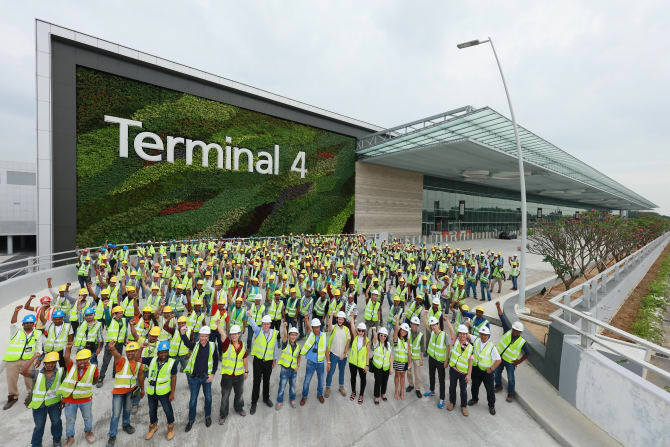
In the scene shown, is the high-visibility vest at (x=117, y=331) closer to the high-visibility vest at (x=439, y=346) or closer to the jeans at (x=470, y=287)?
the high-visibility vest at (x=439, y=346)

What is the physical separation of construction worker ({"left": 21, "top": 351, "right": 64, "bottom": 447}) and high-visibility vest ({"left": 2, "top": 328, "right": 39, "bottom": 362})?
1796 mm

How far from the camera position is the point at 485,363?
5.39 meters

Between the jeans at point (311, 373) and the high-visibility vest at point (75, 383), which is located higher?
the high-visibility vest at point (75, 383)

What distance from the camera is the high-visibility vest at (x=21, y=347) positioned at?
5387 millimetres

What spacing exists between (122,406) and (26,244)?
143 feet

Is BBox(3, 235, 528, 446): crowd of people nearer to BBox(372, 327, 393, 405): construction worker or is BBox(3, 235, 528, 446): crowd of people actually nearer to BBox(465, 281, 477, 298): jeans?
BBox(372, 327, 393, 405): construction worker

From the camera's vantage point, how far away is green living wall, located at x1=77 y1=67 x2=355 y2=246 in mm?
18656

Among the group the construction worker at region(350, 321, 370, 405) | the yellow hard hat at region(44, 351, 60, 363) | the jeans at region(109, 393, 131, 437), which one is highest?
the yellow hard hat at region(44, 351, 60, 363)

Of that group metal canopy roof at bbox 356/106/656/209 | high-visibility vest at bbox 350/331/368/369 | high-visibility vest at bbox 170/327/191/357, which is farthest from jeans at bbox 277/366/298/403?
metal canopy roof at bbox 356/106/656/209

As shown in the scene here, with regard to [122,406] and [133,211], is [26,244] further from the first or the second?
[122,406]

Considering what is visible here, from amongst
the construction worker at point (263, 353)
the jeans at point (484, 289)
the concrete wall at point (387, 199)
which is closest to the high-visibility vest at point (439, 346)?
the construction worker at point (263, 353)

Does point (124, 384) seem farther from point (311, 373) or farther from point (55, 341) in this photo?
point (311, 373)

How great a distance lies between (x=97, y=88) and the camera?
18.6m

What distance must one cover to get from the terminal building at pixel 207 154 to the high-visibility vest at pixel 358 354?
16.7m
